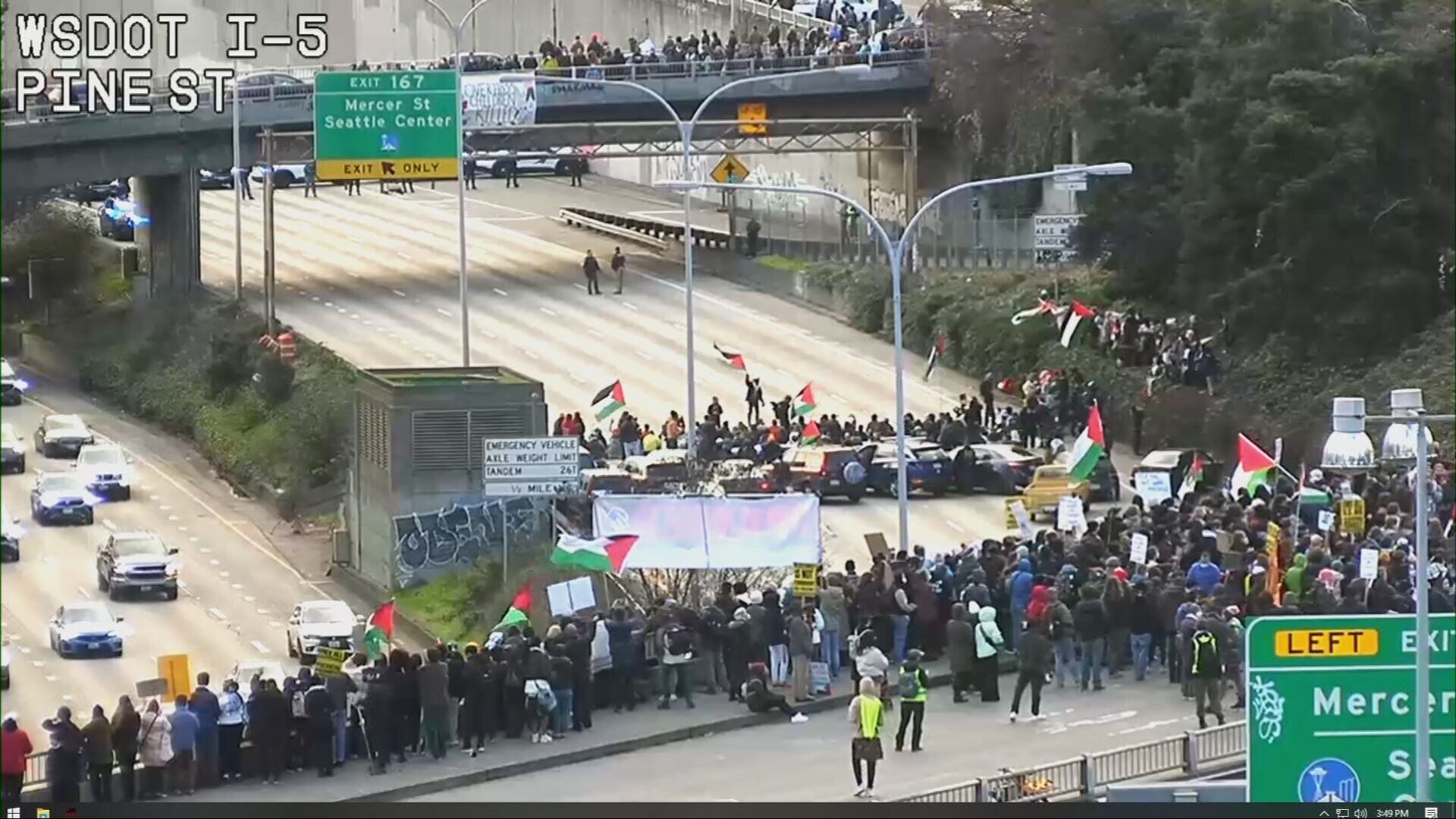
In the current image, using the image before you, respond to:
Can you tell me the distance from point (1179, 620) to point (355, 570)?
785 inches

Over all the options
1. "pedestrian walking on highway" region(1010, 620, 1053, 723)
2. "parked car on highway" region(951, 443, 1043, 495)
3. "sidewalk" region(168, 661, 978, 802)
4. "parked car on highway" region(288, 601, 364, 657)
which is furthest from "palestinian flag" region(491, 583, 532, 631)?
"parked car on highway" region(951, 443, 1043, 495)

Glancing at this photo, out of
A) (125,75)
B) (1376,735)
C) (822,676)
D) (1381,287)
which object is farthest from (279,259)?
(1376,735)

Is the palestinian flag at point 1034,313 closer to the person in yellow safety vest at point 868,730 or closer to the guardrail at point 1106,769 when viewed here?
the guardrail at point 1106,769

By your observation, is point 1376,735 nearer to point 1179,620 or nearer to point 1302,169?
point 1179,620

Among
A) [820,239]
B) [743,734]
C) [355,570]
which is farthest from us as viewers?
[820,239]

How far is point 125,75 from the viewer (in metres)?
72.9

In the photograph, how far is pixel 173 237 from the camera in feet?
234

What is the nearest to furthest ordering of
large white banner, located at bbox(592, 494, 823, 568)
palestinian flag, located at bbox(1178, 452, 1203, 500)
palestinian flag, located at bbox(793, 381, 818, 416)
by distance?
large white banner, located at bbox(592, 494, 823, 568)
palestinian flag, located at bbox(1178, 452, 1203, 500)
palestinian flag, located at bbox(793, 381, 818, 416)

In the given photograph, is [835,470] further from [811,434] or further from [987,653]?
[987,653]

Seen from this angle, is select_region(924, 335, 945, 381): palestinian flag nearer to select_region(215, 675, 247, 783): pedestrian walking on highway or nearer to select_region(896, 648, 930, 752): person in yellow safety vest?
select_region(896, 648, 930, 752): person in yellow safety vest

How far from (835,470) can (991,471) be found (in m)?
2.50

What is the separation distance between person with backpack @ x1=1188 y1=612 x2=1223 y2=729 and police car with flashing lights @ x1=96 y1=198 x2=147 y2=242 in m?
49.8

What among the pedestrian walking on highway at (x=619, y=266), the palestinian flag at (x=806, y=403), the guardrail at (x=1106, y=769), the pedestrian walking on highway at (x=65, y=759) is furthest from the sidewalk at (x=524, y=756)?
the pedestrian walking on highway at (x=619, y=266)

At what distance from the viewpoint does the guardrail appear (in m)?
24.1
